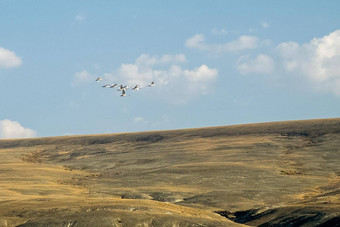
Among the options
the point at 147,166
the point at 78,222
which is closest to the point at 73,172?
the point at 147,166

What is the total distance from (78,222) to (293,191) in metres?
30.1

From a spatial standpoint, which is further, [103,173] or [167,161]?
[167,161]

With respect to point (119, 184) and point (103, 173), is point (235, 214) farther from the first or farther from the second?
point (103, 173)

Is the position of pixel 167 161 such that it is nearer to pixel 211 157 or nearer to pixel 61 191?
pixel 211 157

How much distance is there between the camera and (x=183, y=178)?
71.7 meters

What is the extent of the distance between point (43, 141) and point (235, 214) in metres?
100

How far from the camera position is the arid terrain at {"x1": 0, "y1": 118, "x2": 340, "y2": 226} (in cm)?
4247

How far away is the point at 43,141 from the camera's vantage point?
143 m

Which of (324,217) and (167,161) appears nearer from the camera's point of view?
(324,217)

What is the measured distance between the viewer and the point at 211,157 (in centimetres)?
9131

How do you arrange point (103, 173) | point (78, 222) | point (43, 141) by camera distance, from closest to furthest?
point (78, 222) < point (103, 173) < point (43, 141)

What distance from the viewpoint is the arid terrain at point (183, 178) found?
42.5m

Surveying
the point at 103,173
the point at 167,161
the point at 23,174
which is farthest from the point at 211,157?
the point at 23,174

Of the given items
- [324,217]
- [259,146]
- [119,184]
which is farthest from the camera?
[259,146]
